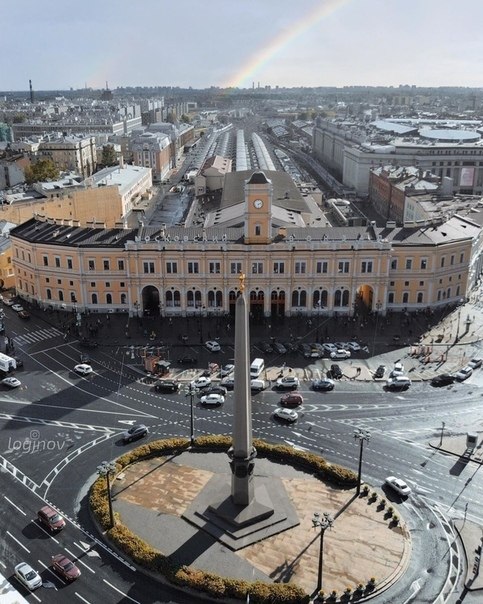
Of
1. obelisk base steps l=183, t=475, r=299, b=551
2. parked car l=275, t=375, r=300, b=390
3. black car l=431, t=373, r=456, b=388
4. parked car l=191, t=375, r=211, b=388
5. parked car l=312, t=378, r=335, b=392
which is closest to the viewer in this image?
obelisk base steps l=183, t=475, r=299, b=551

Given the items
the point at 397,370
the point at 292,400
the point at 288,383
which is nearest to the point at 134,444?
the point at 292,400

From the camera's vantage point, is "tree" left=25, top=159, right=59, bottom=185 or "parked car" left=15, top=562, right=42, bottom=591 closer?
"parked car" left=15, top=562, right=42, bottom=591

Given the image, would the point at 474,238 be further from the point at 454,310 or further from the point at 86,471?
the point at 86,471

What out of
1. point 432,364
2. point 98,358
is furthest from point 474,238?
point 98,358

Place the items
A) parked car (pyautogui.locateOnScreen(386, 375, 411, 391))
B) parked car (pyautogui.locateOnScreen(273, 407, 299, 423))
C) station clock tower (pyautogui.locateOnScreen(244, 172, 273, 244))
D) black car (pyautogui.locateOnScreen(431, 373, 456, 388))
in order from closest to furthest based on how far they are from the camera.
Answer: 1. parked car (pyautogui.locateOnScreen(273, 407, 299, 423))
2. parked car (pyautogui.locateOnScreen(386, 375, 411, 391))
3. black car (pyautogui.locateOnScreen(431, 373, 456, 388))
4. station clock tower (pyautogui.locateOnScreen(244, 172, 273, 244))

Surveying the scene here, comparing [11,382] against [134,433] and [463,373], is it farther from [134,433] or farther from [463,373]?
[463,373]

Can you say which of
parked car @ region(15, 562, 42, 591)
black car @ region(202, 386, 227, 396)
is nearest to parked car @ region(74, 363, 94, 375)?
black car @ region(202, 386, 227, 396)

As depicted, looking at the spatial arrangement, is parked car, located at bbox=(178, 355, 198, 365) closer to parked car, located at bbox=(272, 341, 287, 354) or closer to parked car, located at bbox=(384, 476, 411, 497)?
parked car, located at bbox=(272, 341, 287, 354)

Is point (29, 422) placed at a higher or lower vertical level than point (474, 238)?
lower
